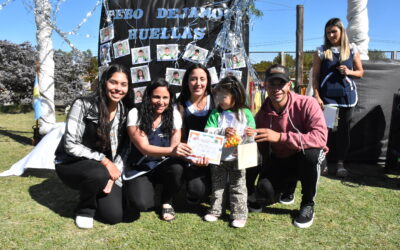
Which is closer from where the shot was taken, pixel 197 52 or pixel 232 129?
pixel 232 129

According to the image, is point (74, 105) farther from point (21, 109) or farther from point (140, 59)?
point (21, 109)

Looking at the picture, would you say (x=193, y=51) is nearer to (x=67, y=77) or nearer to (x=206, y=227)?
(x=206, y=227)

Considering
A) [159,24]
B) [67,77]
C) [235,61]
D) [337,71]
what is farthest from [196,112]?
[67,77]

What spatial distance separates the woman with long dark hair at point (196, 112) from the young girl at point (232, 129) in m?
0.18

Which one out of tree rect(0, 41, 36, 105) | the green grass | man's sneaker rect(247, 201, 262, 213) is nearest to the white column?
the green grass

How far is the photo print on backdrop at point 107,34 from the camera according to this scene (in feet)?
13.5

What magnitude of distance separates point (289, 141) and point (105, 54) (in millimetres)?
2671

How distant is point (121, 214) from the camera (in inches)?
106

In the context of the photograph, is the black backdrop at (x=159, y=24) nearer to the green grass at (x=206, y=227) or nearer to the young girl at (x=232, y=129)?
the young girl at (x=232, y=129)

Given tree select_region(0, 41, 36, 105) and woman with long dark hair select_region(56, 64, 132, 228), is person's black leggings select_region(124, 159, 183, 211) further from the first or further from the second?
tree select_region(0, 41, 36, 105)

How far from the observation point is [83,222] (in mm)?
2611

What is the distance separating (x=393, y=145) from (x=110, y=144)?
10.6 ft

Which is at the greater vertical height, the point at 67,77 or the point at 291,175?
the point at 67,77

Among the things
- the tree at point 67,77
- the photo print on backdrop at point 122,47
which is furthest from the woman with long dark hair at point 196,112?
the tree at point 67,77
